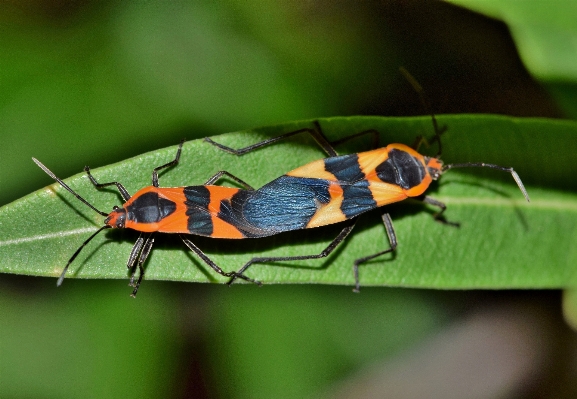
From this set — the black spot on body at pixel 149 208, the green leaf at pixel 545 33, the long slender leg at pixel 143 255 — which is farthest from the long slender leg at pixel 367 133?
the long slender leg at pixel 143 255

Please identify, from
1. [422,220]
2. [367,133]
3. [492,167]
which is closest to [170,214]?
[367,133]

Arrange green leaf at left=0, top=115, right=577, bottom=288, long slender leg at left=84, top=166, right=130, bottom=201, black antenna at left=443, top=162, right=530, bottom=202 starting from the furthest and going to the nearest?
1. black antenna at left=443, top=162, right=530, bottom=202
2. green leaf at left=0, top=115, right=577, bottom=288
3. long slender leg at left=84, top=166, right=130, bottom=201

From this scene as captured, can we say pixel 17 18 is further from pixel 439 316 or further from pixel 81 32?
pixel 439 316

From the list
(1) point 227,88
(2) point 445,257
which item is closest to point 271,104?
(1) point 227,88

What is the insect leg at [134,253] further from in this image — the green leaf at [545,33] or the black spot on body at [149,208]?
the green leaf at [545,33]

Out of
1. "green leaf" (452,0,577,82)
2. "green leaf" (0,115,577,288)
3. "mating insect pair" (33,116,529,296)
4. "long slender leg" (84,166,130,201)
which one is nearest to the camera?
"green leaf" (452,0,577,82)

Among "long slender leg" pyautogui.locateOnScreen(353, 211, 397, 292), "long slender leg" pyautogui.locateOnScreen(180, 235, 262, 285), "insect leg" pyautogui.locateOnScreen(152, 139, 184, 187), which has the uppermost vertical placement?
"insect leg" pyautogui.locateOnScreen(152, 139, 184, 187)

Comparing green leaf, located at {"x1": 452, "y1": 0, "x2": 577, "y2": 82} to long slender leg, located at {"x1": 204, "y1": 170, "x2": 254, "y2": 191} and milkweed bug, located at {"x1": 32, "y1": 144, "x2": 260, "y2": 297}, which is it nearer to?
long slender leg, located at {"x1": 204, "y1": 170, "x2": 254, "y2": 191}

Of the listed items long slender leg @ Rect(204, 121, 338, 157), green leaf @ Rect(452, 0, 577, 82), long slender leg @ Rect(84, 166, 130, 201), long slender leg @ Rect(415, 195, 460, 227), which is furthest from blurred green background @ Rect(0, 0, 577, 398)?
→ green leaf @ Rect(452, 0, 577, 82)
